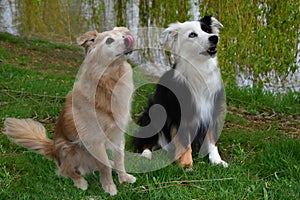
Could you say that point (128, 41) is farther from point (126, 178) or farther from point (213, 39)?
point (126, 178)

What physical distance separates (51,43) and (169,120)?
6.49 meters

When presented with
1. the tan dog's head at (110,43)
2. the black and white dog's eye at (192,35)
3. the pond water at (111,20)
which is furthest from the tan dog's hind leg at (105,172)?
the black and white dog's eye at (192,35)

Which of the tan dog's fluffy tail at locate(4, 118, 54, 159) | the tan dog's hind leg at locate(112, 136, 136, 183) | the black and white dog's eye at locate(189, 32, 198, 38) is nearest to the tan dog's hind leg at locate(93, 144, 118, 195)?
the tan dog's hind leg at locate(112, 136, 136, 183)

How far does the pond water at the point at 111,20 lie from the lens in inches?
179

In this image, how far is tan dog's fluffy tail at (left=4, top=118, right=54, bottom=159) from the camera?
123 inches

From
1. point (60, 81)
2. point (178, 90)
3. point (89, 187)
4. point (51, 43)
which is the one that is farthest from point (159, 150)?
point (51, 43)

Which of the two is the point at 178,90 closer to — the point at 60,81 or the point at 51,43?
the point at 60,81

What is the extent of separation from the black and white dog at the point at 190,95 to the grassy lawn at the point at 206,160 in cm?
18

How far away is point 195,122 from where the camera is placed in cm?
337

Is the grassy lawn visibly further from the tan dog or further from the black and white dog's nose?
the black and white dog's nose

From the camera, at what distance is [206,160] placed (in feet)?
11.5

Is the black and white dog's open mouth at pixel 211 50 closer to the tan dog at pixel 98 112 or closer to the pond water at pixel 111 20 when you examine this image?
the pond water at pixel 111 20

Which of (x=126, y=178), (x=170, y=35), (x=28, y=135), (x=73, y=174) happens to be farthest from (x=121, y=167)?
(x=170, y=35)

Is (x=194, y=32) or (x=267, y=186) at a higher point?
(x=194, y=32)
